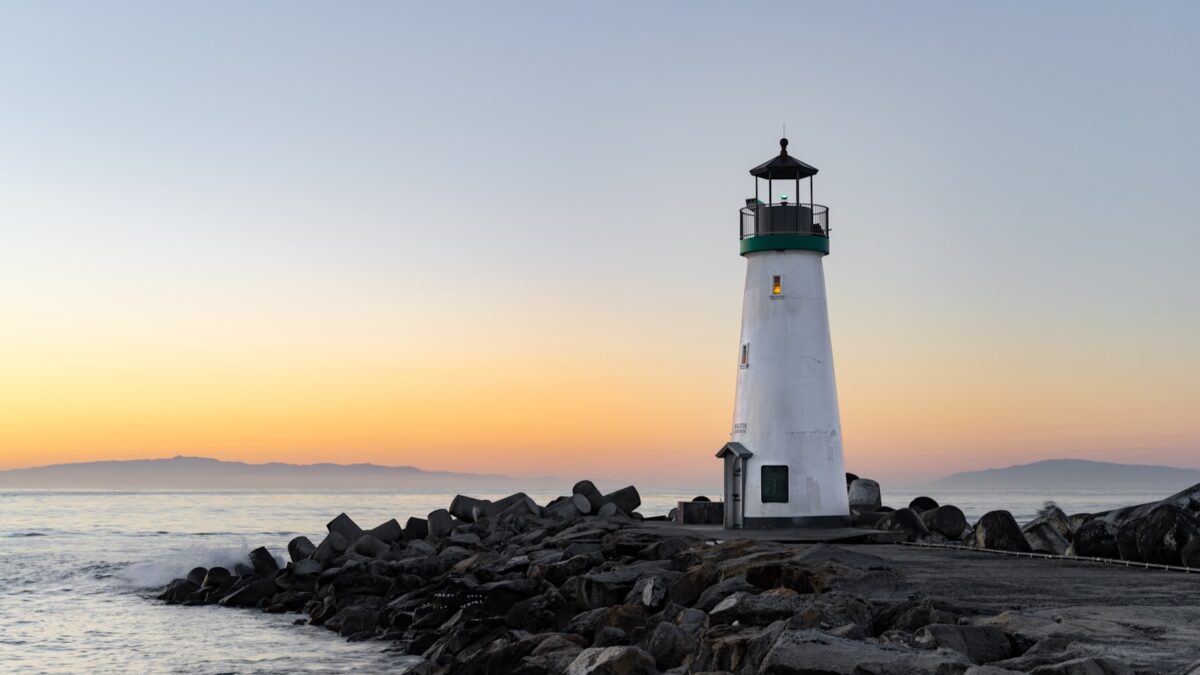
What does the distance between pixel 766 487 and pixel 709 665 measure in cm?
1235

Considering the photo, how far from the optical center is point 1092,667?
24.9 feet

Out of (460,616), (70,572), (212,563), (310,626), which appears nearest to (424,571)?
(310,626)

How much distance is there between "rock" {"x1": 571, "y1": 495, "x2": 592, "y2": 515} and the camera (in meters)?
26.0

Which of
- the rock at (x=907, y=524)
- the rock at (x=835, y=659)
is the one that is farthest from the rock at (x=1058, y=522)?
the rock at (x=835, y=659)

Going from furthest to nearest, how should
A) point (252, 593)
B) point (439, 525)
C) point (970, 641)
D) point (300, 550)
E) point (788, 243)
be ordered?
point (439, 525)
point (300, 550)
point (252, 593)
point (788, 243)
point (970, 641)

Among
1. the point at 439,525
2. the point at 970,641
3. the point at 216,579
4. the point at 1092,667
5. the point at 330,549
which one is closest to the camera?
the point at 1092,667

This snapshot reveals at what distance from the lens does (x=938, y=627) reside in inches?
355

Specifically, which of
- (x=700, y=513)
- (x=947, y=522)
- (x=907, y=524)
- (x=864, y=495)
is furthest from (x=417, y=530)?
(x=947, y=522)

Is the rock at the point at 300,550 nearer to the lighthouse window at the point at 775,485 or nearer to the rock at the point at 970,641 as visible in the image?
the lighthouse window at the point at 775,485

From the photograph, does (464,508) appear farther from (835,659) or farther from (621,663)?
(835,659)

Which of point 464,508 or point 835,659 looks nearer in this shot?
point 835,659

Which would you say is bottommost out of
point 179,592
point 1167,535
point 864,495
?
point 179,592

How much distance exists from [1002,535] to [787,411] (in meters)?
4.98

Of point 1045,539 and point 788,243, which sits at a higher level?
point 788,243
